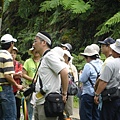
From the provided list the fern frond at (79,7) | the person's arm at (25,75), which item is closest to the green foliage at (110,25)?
the fern frond at (79,7)

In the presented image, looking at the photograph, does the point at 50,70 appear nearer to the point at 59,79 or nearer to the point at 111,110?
the point at 59,79

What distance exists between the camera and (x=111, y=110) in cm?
637

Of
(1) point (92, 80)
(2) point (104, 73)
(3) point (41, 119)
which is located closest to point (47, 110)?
(3) point (41, 119)

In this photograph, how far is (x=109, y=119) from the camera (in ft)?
20.9

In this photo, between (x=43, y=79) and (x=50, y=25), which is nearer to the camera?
(x=43, y=79)

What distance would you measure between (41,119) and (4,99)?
1151mm

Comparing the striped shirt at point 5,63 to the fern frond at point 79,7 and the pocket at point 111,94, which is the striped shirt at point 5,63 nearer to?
the pocket at point 111,94

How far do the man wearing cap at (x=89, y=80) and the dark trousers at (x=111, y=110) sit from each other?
47.7 inches

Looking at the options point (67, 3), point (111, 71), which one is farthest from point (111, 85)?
point (67, 3)

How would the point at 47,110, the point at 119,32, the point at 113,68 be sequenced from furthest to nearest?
the point at 119,32 → the point at 113,68 → the point at 47,110

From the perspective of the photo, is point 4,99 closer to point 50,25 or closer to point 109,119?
point 109,119

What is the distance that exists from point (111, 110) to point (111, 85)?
382 millimetres

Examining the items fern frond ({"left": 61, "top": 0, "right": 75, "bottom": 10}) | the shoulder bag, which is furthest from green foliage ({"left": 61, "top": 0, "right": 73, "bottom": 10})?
the shoulder bag

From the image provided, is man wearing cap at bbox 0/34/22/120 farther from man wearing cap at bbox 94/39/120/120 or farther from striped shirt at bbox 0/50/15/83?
man wearing cap at bbox 94/39/120/120
